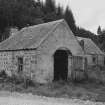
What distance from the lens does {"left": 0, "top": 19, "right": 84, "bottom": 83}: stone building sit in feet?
54.9

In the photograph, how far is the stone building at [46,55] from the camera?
1673 centimetres

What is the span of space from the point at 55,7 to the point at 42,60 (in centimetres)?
6472

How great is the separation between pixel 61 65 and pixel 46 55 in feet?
10.2

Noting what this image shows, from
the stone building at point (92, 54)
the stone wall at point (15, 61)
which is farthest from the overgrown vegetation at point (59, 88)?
the stone building at point (92, 54)

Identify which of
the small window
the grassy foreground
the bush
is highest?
the small window

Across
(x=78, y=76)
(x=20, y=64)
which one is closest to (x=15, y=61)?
(x=20, y=64)

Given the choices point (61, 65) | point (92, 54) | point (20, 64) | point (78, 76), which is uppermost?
point (92, 54)

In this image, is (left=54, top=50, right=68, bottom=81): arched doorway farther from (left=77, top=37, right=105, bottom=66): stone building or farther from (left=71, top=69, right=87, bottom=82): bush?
(left=77, top=37, right=105, bottom=66): stone building

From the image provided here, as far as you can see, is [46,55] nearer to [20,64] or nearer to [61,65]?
[20,64]

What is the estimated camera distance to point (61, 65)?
1964cm

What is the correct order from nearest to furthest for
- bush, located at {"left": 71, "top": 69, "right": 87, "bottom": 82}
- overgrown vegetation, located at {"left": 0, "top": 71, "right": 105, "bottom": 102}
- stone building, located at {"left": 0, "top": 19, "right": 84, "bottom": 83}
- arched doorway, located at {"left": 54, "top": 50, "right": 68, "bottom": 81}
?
1. overgrown vegetation, located at {"left": 0, "top": 71, "right": 105, "bottom": 102}
2. stone building, located at {"left": 0, "top": 19, "right": 84, "bottom": 83}
3. bush, located at {"left": 71, "top": 69, "right": 87, "bottom": 82}
4. arched doorway, located at {"left": 54, "top": 50, "right": 68, "bottom": 81}

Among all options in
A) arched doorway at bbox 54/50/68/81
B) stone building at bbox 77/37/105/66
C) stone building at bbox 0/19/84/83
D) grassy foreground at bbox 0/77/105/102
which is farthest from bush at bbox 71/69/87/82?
stone building at bbox 77/37/105/66

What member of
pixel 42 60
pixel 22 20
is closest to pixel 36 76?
pixel 42 60

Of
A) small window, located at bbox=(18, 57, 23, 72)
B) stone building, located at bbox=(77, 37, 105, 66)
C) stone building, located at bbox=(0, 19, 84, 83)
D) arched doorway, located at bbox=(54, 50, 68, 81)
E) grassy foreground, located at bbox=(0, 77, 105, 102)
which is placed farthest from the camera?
stone building, located at bbox=(77, 37, 105, 66)
